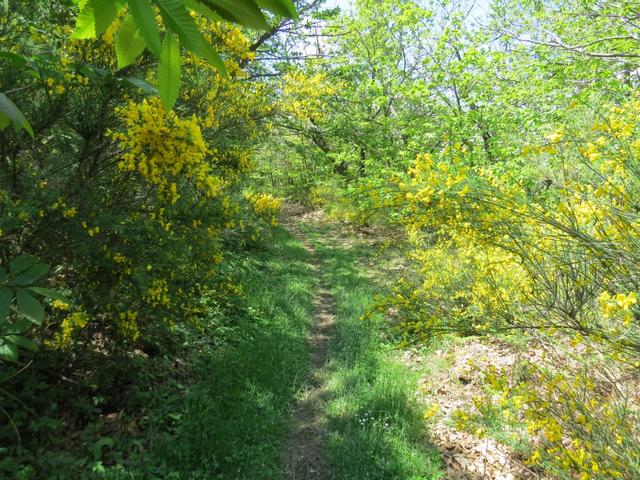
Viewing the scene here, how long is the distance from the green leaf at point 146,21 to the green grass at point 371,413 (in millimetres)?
3461

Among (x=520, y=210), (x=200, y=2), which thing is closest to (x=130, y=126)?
(x=200, y=2)

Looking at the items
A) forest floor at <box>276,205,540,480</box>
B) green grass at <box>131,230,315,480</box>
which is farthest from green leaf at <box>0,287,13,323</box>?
forest floor at <box>276,205,540,480</box>

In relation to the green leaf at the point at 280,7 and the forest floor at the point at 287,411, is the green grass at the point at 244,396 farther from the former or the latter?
the green leaf at the point at 280,7

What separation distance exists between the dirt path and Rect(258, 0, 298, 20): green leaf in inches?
137

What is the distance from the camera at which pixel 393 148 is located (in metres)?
9.34

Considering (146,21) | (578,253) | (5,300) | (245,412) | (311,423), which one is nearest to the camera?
(146,21)

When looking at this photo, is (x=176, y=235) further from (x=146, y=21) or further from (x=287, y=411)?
(x=146, y=21)

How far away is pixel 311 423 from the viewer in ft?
12.6

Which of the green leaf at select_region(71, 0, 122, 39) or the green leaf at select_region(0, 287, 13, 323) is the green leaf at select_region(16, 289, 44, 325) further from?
the green leaf at select_region(71, 0, 122, 39)

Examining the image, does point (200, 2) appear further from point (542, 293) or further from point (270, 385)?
point (270, 385)

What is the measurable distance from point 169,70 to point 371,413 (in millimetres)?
3885

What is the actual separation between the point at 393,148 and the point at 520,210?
742cm

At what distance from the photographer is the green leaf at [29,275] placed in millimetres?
1038

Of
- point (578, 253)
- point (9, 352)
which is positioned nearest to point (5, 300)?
point (9, 352)
